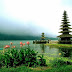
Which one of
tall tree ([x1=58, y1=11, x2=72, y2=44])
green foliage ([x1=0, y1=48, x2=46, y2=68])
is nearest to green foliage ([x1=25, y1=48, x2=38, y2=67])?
green foliage ([x1=0, y1=48, x2=46, y2=68])

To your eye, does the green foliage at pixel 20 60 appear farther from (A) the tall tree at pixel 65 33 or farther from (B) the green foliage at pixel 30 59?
(A) the tall tree at pixel 65 33

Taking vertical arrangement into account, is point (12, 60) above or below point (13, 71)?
above

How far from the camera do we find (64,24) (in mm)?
39406

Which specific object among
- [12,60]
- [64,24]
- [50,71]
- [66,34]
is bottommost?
[50,71]

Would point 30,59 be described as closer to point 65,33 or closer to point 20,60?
point 20,60

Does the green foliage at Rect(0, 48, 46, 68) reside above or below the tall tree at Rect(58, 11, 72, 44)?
below

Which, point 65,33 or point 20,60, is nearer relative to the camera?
point 20,60

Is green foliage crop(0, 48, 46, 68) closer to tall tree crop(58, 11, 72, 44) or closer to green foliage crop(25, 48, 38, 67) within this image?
green foliage crop(25, 48, 38, 67)

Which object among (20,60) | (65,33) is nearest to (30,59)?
(20,60)

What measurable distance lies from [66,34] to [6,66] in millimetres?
35525

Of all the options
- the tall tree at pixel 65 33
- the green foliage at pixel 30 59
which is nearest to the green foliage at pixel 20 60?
the green foliage at pixel 30 59

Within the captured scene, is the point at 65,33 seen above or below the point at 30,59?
above

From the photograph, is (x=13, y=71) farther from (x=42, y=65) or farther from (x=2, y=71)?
(x=42, y=65)

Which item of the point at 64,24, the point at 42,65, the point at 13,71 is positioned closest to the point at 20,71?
the point at 13,71
